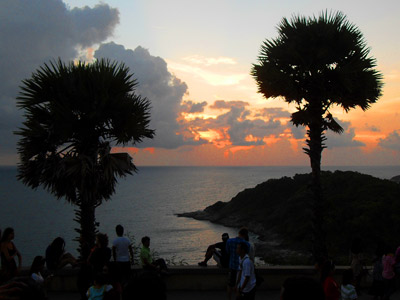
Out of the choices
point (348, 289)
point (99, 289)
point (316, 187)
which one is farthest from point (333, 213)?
point (99, 289)

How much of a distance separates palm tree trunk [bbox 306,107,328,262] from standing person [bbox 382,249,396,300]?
4133 millimetres

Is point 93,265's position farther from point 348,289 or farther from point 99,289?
point 348,289

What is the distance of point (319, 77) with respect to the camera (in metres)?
13.4

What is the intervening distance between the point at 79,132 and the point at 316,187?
816 cm

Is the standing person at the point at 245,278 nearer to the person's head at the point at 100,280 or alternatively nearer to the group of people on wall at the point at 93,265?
the group of people on wall at the point at 93,265

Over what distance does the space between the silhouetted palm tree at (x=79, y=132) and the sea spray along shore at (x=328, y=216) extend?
2216 cm

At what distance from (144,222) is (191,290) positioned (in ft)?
255

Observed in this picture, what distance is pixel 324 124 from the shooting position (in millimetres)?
13516

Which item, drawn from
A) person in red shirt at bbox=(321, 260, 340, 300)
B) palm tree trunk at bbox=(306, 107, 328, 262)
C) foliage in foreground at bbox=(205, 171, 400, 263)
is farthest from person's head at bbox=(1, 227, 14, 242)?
foliage in foreground at bbox=(205, 171, 400, 263)

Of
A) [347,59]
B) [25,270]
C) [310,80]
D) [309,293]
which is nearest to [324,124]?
[310,80]

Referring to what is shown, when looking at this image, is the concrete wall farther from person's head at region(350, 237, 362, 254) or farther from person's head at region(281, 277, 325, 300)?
person's head at region(281, 277, 325, 300)

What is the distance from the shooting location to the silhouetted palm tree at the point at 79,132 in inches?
454

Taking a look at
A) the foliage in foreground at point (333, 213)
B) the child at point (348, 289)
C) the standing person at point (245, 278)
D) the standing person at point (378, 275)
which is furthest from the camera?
the foliage in foreground at point (333, 213)

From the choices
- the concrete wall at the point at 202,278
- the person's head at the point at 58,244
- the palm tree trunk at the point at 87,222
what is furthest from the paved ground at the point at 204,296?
the palm tree trunk at the point at 87,222
